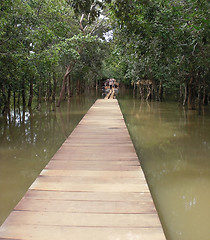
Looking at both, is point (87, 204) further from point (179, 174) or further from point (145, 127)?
point (145, 127)

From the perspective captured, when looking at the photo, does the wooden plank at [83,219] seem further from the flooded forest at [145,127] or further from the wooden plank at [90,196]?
the flooded forest at [145,127]

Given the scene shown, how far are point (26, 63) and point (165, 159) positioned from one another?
4.81 metres

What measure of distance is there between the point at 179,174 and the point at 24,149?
386 cm

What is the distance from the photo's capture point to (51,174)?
3.64 m

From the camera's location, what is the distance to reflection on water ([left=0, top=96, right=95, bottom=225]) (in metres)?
4.12

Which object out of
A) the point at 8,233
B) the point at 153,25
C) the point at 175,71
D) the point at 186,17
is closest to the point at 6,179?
the point at 8,233

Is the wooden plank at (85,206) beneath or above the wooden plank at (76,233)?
above

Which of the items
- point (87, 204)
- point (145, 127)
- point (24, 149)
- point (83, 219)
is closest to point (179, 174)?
point (87, 204)

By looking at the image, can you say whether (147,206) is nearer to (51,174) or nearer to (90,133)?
(51,174)

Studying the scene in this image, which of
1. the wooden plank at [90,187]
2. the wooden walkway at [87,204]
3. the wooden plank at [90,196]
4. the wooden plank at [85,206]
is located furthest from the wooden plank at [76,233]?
the wooden plank at [90,187]

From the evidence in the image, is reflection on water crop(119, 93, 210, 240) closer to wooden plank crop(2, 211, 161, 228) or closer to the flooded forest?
the flooded forest

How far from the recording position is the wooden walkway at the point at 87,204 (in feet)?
7.29

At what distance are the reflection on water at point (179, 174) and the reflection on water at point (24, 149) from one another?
2131 mm

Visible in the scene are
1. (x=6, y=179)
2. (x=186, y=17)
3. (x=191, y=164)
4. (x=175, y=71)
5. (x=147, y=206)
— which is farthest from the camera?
(x=175, y=71)
